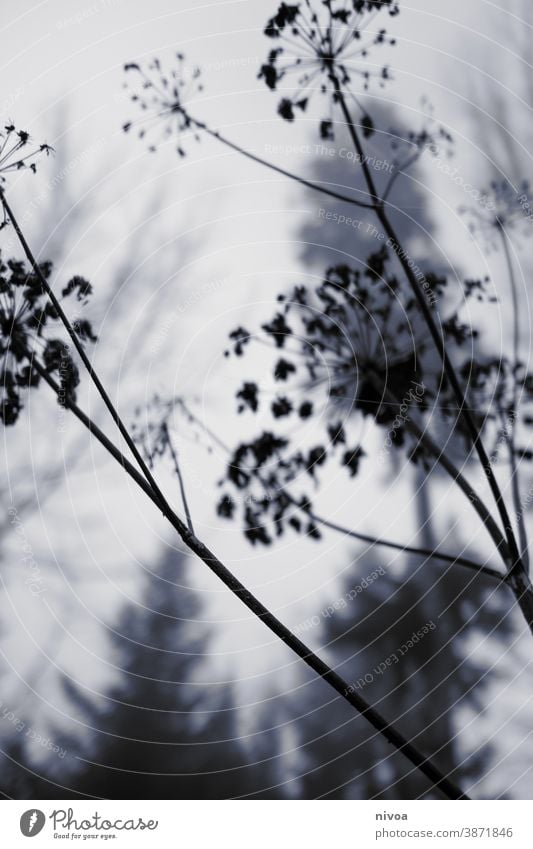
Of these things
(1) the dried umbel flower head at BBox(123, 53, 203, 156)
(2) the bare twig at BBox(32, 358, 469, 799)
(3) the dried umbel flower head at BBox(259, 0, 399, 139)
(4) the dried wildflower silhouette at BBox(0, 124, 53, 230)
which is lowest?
(2) the bare twig at BBox(32, 358, 469, 799)

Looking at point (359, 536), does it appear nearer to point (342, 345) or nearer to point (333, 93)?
point (342, 345)

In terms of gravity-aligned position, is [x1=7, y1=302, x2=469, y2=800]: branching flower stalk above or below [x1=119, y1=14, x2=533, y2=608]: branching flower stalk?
below

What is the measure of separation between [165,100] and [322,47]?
158mm

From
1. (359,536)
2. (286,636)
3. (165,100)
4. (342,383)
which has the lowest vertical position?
(286,636)

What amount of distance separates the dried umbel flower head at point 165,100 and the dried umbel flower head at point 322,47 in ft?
0.24

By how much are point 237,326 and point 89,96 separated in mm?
268

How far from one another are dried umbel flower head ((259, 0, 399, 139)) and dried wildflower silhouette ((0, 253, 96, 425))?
11.1 inches

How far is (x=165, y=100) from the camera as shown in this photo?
69cm

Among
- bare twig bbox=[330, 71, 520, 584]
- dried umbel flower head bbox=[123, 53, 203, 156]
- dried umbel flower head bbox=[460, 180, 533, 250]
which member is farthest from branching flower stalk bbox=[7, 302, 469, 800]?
dried umbel flower head bbox=[460, 180, 533, 250]

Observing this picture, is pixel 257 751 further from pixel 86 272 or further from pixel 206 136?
pixel 206 136

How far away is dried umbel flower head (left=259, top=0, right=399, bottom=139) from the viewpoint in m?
0.68

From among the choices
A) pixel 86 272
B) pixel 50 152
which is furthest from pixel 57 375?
pixel 50 152

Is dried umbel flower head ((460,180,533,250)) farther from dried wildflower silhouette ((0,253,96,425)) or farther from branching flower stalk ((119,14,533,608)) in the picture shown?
dried wildflower silhouette ((0,253,96,425))

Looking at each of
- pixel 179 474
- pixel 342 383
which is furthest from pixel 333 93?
pixel 179 474
